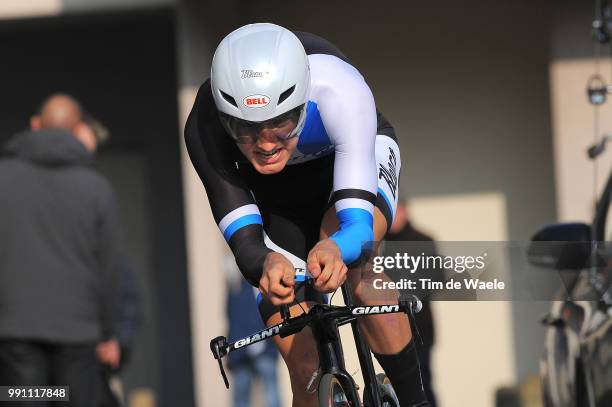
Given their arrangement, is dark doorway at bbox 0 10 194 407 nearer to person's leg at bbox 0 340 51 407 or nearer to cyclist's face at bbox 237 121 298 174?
person's leg at bbox 0 340 51 407

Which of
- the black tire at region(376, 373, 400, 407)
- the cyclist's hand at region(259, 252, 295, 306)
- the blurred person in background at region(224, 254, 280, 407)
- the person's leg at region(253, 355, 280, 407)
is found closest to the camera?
the cyclist's hand at region(259, 252, 295, 306)

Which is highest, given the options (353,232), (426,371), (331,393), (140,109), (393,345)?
(140,109)

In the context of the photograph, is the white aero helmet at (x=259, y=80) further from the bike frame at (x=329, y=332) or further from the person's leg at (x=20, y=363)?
the person's leg at (x=20, y=363)

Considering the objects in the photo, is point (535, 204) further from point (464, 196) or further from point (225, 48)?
point (225, 48)

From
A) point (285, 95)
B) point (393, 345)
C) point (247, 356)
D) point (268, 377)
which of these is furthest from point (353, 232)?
point (247, 356)

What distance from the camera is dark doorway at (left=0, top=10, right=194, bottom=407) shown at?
13516 millimetres

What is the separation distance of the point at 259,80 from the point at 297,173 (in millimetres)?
820

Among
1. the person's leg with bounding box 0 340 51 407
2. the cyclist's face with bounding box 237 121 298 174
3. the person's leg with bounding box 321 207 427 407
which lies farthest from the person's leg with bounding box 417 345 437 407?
the cyclist's face with bounding box 237 121 298 174

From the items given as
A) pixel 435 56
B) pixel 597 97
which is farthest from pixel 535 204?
pixel 597 97

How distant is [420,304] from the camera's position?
14.4ft

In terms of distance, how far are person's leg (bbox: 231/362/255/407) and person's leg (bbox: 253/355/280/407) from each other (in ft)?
0.26

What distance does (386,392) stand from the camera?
4.94m

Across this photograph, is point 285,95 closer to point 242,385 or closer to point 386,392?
point 386,392

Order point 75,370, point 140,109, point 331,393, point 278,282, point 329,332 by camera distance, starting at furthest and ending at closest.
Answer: point 140,109 < point 75,370 < point 329,332 < point 331,393 < point 278,282
